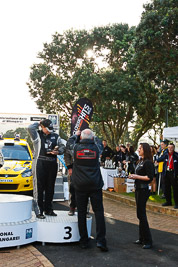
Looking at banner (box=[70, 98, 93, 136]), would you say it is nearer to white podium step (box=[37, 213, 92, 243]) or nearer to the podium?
the podium

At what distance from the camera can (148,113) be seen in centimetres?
2789

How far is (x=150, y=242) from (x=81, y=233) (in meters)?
1.24

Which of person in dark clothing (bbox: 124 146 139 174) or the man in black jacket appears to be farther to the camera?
person in dark clothing (bbox: 124 146 139 174)

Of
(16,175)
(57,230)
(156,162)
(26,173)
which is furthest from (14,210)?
(156,162)

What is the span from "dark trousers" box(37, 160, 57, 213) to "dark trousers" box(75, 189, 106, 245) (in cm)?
83

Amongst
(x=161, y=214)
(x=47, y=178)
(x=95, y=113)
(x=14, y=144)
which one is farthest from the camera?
(x=95, y=113)

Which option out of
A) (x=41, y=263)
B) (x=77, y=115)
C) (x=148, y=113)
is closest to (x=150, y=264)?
(x=41, y=263)

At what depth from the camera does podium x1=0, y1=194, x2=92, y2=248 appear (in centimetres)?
507

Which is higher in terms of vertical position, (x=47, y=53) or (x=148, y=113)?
(x=47, y=53)

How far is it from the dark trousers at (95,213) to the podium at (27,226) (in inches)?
9.8

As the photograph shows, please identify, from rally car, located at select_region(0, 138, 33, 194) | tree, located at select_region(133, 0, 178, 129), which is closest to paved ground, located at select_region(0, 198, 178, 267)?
rally car, located at select_region(0, 138, 33, 194)

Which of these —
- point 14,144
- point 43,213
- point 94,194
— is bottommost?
point 43,213

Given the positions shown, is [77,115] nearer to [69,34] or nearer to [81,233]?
[81,233]

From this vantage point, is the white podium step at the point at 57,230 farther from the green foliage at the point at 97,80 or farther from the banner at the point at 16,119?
the green foliage at the point at 97,80
